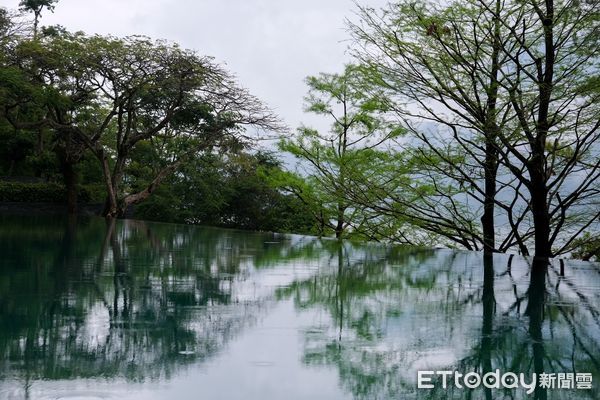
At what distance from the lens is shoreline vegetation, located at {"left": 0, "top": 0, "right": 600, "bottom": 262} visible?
564 cm

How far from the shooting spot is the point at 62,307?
2.73 metres

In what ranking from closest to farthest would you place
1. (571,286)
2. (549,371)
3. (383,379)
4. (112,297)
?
(383,379) → (549,371) → (112,297) → (571,286)

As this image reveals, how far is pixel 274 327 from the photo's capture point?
8.41 feet

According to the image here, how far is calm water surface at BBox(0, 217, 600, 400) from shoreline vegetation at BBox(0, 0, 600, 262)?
5.60 feet

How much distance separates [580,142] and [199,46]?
30.1ft

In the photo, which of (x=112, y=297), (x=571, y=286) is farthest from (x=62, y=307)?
(x=571, y=286)

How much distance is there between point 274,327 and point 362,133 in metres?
11.7

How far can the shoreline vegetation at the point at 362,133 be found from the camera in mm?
5645

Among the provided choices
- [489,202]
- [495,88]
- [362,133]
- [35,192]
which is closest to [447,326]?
[495,88]

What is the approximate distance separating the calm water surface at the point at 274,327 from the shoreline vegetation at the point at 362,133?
1708mm

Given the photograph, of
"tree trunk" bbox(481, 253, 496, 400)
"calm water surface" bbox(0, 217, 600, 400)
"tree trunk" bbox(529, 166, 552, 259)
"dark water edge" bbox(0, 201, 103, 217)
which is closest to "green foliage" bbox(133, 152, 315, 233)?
"dark water edge" bbox(0, 201, 103, 217)

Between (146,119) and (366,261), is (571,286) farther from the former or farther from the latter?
(146,119)

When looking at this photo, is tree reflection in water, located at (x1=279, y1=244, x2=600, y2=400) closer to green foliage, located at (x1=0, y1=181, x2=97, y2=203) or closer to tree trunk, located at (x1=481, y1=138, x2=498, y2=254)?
tree trunk, located at (x1=481, y1=138, x2=498, y2=254)

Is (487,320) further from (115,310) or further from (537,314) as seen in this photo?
(115,310)
